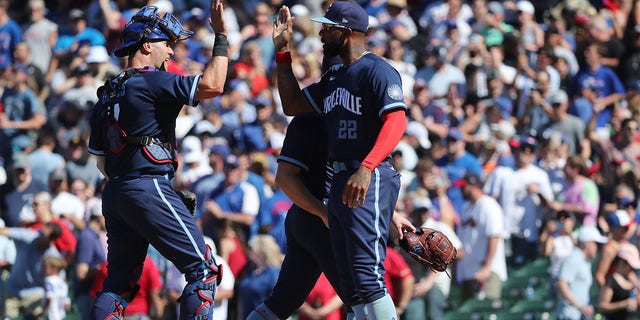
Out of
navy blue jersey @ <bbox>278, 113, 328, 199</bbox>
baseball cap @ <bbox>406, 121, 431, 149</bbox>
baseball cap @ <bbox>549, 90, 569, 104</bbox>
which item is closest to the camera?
navy blue jersey @ <bbox>278, 113, 328, 199</bbox>

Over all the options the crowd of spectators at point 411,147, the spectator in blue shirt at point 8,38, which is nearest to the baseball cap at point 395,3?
the crowd of spectators at point 411,147

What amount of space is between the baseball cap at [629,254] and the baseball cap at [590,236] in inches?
10.1

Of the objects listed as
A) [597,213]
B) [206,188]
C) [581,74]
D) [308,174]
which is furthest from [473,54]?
[308,174]

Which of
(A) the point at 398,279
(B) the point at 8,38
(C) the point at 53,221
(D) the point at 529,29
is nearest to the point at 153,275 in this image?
(C) the point at 53,221

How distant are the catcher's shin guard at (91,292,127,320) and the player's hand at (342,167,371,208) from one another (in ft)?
5.10

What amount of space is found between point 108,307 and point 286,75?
1749mm

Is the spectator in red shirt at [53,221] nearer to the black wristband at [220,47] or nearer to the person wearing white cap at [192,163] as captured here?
the person wearing white cap at [192,163]

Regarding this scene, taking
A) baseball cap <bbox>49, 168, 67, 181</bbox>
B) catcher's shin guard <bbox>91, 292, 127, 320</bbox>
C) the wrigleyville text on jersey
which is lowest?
baseball cap <bbox>49, 168, 67, 181</bbox>

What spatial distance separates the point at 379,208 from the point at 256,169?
6.47 m

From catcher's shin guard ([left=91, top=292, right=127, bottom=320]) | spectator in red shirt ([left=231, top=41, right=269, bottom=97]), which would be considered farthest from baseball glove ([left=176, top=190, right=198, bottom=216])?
spectator in red shirt ([left=231, top=41, right=269, bottom=97])

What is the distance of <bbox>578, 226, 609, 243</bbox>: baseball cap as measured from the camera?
513 inches

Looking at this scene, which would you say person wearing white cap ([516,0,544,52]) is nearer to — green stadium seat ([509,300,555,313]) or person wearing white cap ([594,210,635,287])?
person wearing white cap ([594,210,635,287])

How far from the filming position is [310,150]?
8023mm

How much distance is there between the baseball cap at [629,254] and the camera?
1271cm
